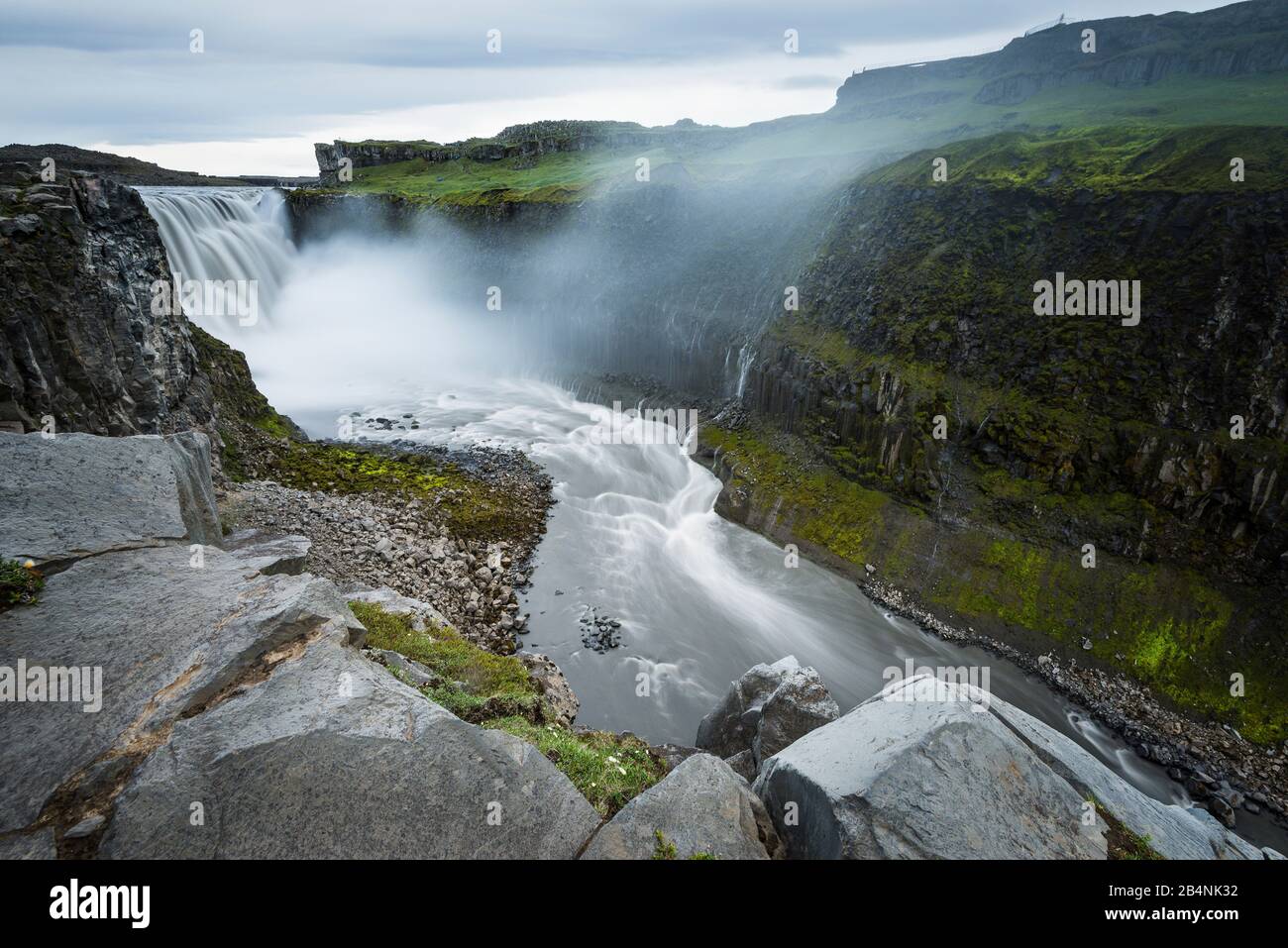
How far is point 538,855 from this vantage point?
6.68 metres

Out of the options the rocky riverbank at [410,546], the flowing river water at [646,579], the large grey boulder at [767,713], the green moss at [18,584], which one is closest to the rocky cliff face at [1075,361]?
the flowing river water at [646,579]

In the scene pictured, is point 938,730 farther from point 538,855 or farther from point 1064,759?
point 538,855

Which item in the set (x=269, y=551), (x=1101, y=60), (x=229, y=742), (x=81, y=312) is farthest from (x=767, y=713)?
(x=1101, y=60)

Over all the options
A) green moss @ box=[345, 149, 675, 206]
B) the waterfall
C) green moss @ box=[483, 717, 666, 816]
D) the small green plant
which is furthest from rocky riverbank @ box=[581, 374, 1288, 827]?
the waterfall

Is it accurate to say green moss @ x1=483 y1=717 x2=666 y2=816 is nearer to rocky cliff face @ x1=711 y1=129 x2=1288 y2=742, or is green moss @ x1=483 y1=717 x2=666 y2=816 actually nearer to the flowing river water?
the flowing river water

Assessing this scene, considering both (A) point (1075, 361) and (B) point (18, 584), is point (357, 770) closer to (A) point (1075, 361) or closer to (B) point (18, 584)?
(B) point (18, 584)

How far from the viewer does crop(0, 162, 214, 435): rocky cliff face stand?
1652 cm

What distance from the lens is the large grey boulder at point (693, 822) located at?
6891mm

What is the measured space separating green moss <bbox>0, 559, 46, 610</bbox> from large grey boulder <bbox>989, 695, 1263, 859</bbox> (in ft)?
47.9

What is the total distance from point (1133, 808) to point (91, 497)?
17.4 meters

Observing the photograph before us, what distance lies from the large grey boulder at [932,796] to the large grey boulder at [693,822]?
0.68 metres

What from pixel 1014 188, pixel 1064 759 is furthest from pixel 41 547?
pixel 1014 188

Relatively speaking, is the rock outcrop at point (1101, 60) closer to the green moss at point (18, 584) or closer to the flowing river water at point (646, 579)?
the flowing river water at point (646, 579)

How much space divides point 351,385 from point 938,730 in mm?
50586
